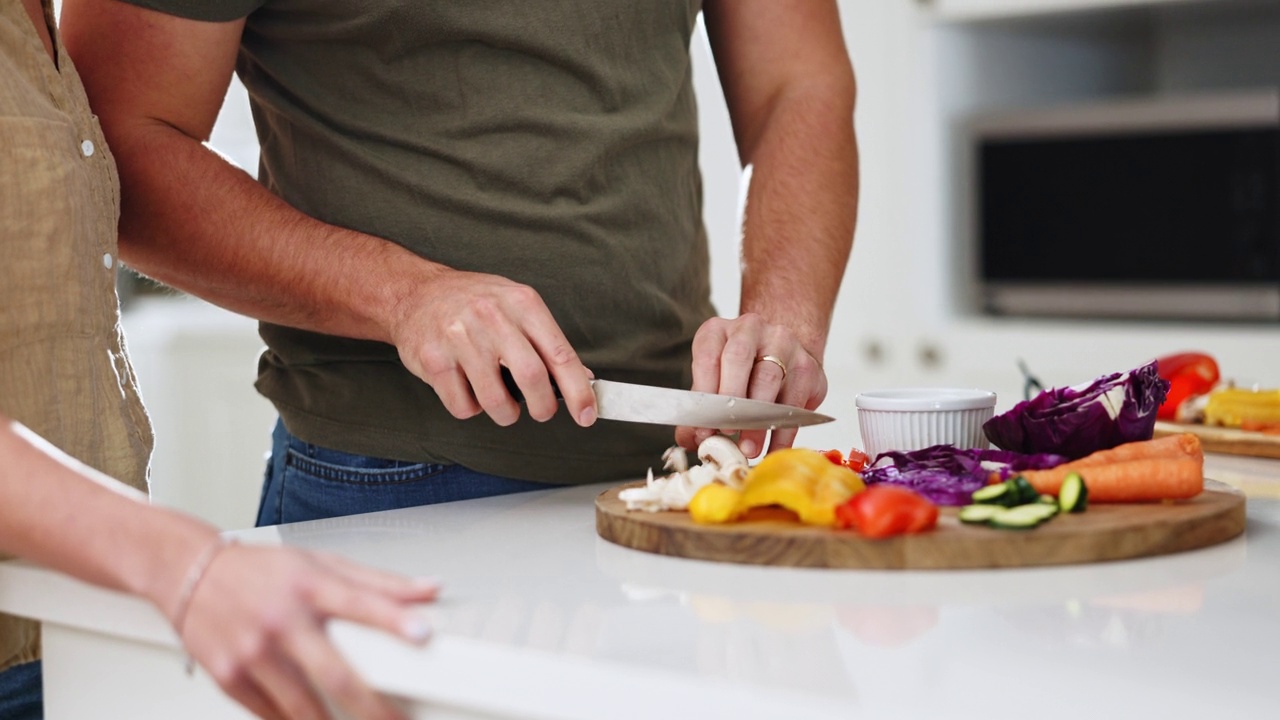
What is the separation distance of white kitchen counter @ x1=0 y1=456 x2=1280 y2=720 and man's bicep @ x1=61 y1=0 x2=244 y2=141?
1.36 ft

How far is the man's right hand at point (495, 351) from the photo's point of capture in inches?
36.4

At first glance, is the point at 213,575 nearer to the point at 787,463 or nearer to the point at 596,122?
the point at 787,463

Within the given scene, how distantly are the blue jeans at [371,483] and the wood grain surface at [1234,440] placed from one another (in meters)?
0.58

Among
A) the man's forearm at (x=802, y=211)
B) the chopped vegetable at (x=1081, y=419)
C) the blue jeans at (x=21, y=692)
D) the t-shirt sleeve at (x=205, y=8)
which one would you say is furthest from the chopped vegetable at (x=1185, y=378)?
the blue jeans at (x=21, y=692)

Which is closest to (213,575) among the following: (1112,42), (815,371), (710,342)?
(710,342)

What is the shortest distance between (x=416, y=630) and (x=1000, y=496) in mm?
347

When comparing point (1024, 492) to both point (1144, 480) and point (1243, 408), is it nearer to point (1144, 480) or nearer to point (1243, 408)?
point (1144, 480)

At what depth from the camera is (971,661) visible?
0.60 metres

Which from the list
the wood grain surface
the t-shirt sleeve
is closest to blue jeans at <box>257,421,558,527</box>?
the t-shirt sleeve

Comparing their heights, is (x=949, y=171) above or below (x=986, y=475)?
above

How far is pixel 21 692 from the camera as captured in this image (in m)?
0.95

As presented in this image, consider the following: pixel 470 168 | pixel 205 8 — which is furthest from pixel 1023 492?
pixel 205 8

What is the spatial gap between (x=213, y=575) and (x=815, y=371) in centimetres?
56

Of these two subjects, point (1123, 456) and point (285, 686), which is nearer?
point (285, 686)
